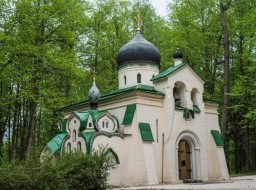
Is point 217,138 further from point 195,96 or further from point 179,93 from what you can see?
point 179,93

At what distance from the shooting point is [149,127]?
2097 centimetres

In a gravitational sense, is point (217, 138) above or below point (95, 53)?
below

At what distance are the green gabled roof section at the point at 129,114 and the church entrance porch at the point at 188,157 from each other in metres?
3.00

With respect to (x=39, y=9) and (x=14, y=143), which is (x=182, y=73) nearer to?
(x=39, y=9)

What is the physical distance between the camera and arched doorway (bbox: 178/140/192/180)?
72.7 ft

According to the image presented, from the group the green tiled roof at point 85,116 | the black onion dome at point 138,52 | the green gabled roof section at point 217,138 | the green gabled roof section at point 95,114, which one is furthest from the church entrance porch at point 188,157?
the black onion dome at point 138,52

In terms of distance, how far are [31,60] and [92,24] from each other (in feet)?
25.5

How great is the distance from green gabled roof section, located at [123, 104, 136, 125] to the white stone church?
0.16 feet

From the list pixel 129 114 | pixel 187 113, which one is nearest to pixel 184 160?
pixel 187 113

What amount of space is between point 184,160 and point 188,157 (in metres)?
0.36

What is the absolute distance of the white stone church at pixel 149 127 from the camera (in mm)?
20172

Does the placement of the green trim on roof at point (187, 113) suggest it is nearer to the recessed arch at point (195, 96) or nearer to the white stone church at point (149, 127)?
the white stone church at point (149, 127)

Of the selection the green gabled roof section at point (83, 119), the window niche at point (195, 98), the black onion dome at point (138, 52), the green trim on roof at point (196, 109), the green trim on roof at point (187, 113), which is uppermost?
the black onion dome at point (138, 52)

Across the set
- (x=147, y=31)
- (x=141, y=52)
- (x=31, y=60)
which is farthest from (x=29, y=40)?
(x=147, y=31)
